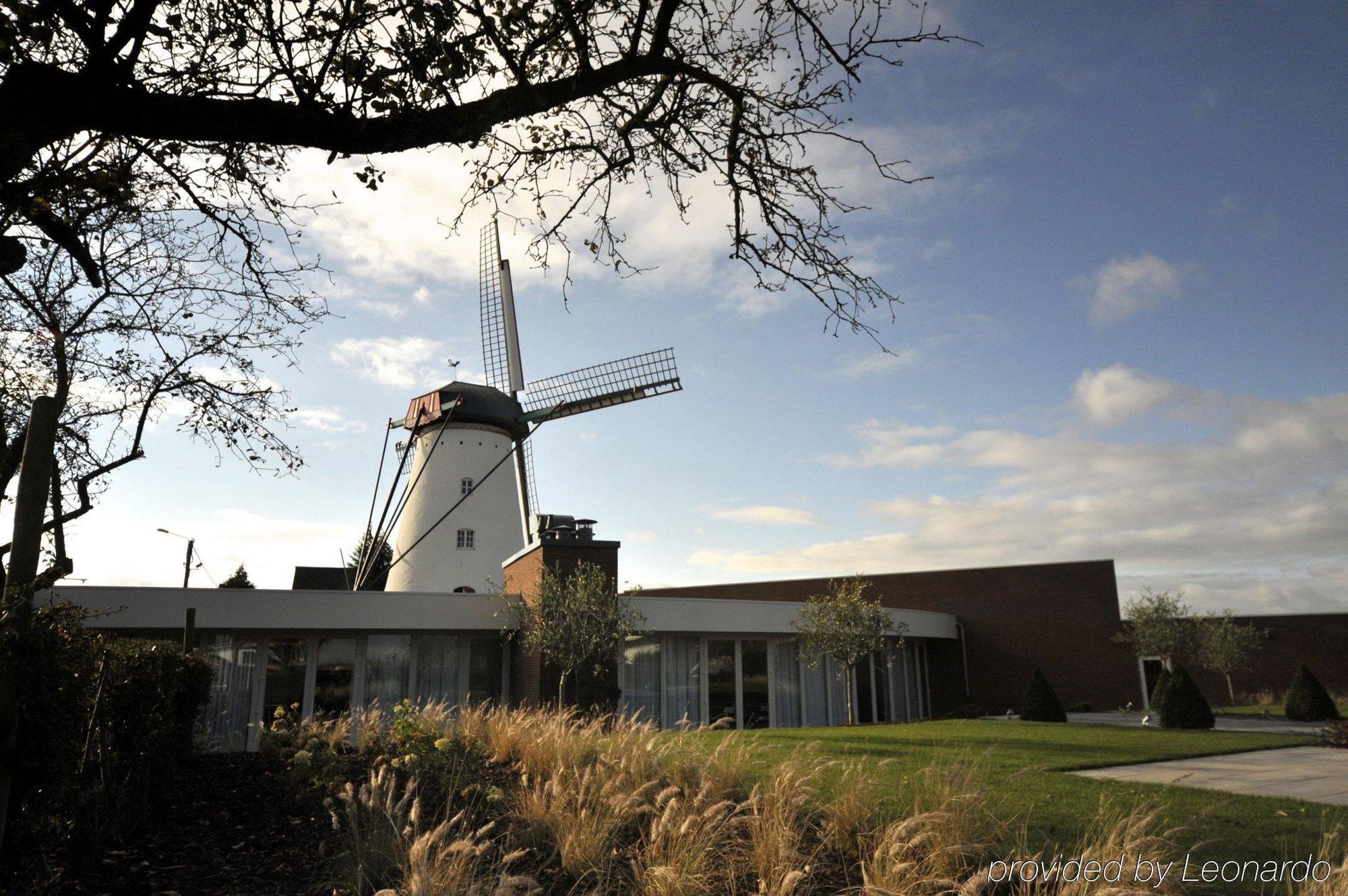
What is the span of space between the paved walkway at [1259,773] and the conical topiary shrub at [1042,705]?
8250 millimetres

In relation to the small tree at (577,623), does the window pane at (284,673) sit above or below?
below

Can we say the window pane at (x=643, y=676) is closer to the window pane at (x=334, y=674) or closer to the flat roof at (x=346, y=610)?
the flat roof at (x=346, y=610)

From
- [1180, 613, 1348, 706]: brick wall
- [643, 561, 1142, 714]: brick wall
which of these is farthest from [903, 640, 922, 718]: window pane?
[1180, 613, 1348, 706]: brick wall

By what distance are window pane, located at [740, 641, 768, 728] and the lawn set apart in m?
6.02

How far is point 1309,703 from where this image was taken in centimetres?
2525

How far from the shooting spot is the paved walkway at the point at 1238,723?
21163mm

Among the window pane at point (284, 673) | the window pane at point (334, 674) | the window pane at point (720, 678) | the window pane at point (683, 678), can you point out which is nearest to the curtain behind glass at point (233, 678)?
the window pane at point (284, 673)

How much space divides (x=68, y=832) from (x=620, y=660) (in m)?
18.3

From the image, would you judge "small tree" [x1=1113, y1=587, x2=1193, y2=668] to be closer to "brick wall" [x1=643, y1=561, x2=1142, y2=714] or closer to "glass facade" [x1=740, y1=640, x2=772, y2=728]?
"brick wall" [x1=643, y1=561, x2=1142, y2=714]

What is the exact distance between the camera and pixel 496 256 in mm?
36031

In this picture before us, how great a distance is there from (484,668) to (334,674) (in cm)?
354

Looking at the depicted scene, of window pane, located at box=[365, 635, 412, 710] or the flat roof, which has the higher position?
the flat roof

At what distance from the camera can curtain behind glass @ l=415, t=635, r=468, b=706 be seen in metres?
21.2

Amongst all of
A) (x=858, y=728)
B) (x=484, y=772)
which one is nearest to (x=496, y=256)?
(x=858, y=728)
